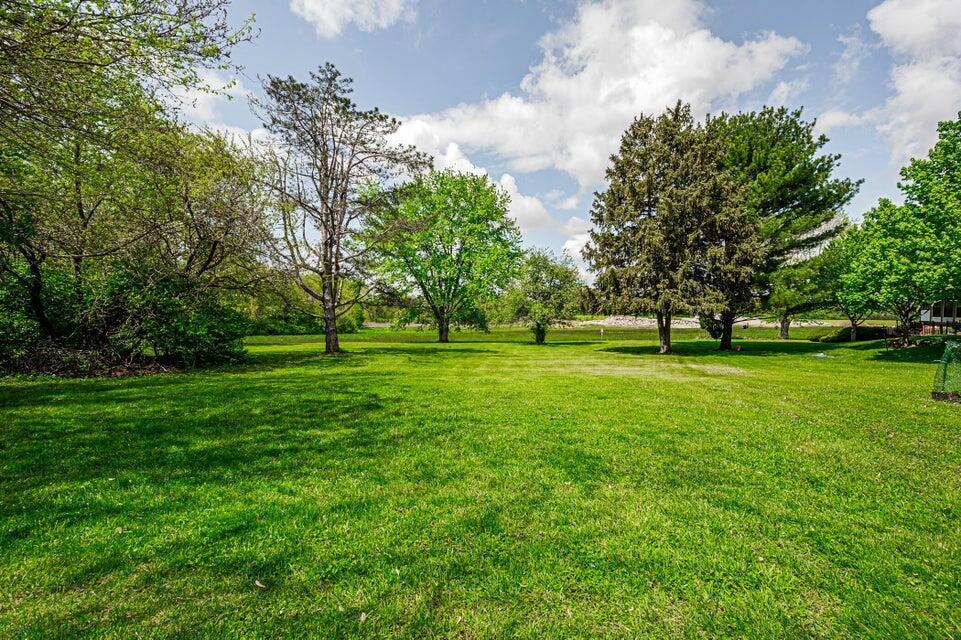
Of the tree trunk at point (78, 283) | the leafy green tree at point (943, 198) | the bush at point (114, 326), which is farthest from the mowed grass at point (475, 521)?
the leafy green tree at point (943, 198)

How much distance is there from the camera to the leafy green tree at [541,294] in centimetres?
3769

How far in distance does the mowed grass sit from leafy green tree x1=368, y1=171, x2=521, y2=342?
26.4m

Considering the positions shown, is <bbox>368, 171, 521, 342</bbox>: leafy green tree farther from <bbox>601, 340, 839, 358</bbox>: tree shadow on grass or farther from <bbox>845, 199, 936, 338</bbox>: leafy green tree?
<bbox>845, 199, 936, 338</bbox>: leafy green tree

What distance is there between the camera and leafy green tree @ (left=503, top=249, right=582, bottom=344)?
37.7m

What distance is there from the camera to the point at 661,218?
82.7 ft

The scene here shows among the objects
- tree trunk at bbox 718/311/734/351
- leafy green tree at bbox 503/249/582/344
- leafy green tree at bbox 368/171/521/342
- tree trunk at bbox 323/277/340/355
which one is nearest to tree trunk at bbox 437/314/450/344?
leafy green tree at bbox 368/171/521/342

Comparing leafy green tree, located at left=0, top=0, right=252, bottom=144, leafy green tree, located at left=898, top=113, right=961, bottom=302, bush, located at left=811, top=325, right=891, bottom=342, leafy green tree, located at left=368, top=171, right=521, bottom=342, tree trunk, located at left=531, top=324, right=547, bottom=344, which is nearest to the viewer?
leafy green tree, located at left=0, top=0, right=252, bottom=144

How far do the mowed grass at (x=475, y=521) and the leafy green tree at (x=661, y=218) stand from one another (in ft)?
53.4

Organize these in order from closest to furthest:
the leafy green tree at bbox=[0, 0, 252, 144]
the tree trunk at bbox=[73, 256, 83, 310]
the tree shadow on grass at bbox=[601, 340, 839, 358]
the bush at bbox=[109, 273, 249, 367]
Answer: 1. the leafy green tree at bbox=[0, 0, 252, 144]
2. the tree trunk at bbox=[73, 256, 83, 310]
3. the bush at bbox=[109, 273, 249, 367]
4. the tree shadow on grass at bbox=[601, 340, 839, 358]

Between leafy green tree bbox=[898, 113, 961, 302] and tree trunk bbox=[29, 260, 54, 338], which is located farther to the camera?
leafy green tree bbox=[898, 113, 961, 302]

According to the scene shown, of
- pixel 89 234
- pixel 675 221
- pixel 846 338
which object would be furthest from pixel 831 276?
pixel 89 234

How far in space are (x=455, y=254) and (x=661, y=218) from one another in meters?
18.7

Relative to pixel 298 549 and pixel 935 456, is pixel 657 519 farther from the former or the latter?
pixel 935 456

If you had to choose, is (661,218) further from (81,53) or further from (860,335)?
(860,335)
